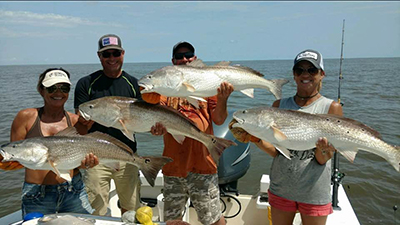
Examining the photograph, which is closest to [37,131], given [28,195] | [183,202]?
[28,195]

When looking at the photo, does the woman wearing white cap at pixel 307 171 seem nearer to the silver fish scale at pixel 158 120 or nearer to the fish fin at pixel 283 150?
the fish fin at pixel 283 150

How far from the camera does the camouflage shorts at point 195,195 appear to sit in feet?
12.5

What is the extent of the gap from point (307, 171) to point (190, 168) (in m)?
1.36

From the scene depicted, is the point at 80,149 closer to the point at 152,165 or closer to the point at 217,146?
the point at 152,165

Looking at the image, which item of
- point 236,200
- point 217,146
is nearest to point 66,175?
point 217,146

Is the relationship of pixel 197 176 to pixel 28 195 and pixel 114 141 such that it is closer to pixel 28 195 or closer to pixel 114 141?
pixel 114 141

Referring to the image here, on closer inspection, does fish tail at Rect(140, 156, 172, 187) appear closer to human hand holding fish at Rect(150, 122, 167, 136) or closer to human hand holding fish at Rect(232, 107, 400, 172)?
human hand holding fish at Rect(150, 122, 167, 136)

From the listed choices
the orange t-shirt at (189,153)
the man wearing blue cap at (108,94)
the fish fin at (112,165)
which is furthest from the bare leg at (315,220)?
the man wearing blue cap at (108,94)

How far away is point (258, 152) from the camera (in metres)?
12.2

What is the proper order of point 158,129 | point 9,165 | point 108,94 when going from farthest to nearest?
point 108,94
point 158,129
point 9,165

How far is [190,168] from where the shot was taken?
3793 mm

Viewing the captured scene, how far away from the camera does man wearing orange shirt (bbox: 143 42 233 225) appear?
379 cm

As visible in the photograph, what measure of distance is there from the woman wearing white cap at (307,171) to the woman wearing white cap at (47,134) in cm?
206

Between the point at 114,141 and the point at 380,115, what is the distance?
17.9 meters
